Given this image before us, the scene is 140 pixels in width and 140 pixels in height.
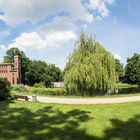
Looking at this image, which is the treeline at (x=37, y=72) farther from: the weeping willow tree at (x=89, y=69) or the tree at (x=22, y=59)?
the weeping willow tree at (x=89, y=69)

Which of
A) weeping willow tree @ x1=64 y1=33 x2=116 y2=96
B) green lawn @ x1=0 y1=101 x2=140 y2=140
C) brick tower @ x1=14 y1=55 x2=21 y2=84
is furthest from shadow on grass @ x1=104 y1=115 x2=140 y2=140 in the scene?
brick tower @ x1=14 y1=55 x2=21 y2=84

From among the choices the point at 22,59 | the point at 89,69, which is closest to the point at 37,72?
the point at 22,59

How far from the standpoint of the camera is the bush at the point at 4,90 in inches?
759

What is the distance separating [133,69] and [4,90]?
46.0 m

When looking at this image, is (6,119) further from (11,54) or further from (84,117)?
(11,54)

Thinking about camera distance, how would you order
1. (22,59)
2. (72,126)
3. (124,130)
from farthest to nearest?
(22,59) < (72,126) < (124,130)

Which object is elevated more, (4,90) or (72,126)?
(4,90)

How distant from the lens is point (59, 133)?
847cm

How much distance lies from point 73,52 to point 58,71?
74.2m

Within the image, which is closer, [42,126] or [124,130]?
[124,130]

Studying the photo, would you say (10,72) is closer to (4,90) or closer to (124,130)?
(4,90)

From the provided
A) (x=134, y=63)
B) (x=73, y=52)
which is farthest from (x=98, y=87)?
(x=134, y=63)

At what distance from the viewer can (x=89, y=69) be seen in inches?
1087

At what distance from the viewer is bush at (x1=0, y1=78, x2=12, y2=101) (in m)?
19.3
